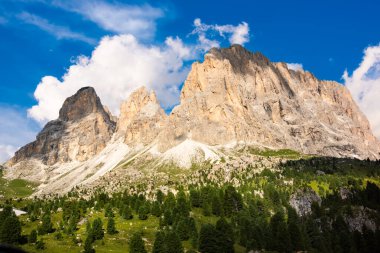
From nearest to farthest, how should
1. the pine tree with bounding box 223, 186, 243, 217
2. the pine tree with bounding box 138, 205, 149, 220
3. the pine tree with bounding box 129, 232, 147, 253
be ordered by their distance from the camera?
the pine tree with bounding box 129, 232, 147, 253 < the pine tree with bounding box 138, 205, 149, 220 < the pine tree with bounding box 223, 186, 243, 217

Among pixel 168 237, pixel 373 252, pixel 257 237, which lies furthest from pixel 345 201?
pixel 168 237

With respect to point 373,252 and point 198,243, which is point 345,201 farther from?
point 198,243

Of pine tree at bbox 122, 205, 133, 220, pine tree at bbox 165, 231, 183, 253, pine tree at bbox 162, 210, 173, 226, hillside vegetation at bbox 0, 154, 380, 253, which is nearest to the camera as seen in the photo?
pine tree at bbox 165, 231, 183, 253

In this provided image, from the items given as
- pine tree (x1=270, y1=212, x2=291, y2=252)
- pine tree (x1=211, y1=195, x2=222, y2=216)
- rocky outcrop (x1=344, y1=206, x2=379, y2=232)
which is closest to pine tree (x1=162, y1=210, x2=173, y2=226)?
pine tree (x1=211, y1=195, x2=222, y2=216)

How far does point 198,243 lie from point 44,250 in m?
42.2

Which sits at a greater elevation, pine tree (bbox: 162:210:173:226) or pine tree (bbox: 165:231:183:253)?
pine tree (bbox: 162:210:173:226)

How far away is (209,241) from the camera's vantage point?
101 meters

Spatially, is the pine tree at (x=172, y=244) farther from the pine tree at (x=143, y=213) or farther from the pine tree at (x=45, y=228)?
the pine tree at (x=143, y=213)

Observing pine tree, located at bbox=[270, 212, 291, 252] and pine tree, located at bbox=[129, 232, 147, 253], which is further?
pine tree, located at bbox=[270, 212, 291, 252]

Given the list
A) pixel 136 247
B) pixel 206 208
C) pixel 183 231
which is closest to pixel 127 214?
pixel 206 208

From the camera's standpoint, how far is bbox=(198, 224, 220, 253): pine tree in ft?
328

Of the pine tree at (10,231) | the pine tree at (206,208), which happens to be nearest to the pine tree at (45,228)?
the pine tree at (10,231)

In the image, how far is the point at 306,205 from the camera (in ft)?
654

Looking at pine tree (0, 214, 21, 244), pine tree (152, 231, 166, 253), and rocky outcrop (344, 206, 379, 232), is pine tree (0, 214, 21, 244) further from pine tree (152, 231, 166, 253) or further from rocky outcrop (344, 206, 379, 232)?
rocky outcrop (344, 206, 379, 232)
